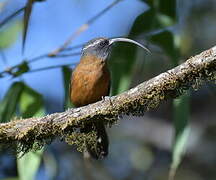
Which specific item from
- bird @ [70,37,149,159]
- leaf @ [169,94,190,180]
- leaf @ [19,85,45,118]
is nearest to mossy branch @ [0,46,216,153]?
leaf @ [169,94,190,180]

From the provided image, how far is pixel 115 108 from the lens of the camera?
13.5 feet

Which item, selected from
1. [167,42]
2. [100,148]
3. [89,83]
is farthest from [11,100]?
[167,42]

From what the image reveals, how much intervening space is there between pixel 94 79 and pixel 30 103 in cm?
63

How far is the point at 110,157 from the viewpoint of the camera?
1108 centimetres

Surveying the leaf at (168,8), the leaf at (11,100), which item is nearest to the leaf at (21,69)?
the leaf at (11,100)

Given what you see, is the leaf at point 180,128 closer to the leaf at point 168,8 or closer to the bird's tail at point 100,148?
the bird's tail at point 100,148

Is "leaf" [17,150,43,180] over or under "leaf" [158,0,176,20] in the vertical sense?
under

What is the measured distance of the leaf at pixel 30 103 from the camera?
5523 mm

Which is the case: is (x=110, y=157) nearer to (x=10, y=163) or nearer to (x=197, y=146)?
(x=197, y=146)

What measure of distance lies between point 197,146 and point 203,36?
1.83 m

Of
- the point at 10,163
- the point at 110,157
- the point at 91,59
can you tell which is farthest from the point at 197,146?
the point at 91,59

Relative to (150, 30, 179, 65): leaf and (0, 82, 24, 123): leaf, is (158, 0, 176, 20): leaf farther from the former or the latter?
(0, 82, 24, 123): leaf

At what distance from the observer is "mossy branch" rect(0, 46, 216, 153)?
3.87 m

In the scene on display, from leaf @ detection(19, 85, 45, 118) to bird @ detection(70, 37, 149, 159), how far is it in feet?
1.33
